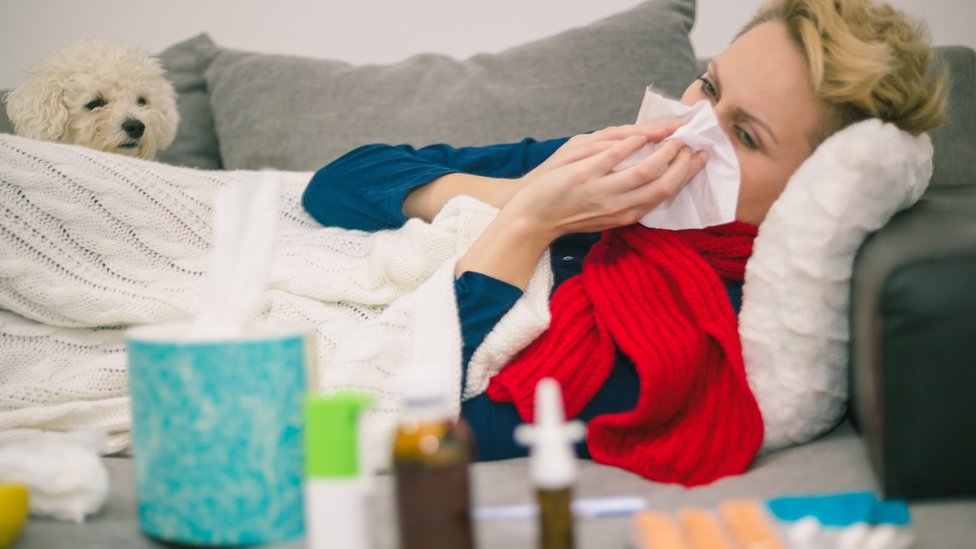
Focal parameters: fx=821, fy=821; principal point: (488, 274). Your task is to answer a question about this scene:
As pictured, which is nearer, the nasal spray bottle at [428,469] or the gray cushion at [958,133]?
the nasal spray bottle at [428,469]

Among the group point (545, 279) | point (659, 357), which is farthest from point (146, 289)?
point (659, 357)

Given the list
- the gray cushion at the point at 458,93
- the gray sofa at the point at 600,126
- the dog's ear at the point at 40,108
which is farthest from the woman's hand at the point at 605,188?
the dog's ear at the point at 40,108

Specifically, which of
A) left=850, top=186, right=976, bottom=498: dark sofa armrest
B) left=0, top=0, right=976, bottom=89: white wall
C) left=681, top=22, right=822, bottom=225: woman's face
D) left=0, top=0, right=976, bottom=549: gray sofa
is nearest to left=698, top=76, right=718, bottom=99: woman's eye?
left=681, top=22, right=822, bottom=225: woman's face

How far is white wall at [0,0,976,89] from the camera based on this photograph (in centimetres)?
215

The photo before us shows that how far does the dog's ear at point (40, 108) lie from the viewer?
5.35ft

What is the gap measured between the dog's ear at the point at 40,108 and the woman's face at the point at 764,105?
127 centimetres

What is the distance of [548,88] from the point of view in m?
1.66

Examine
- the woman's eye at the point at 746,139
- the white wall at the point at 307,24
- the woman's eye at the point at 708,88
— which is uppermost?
the white wall at the point at 307,24

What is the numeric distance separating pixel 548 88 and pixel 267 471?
121 centimetres

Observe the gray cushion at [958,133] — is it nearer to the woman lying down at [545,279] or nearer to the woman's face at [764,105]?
Result: the woman lying down at [545,279]

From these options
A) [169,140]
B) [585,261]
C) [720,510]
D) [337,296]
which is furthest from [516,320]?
[169,140]

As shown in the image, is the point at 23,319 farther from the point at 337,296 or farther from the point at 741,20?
the point at 741,20

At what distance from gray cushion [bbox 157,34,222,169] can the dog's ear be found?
0.22 metres

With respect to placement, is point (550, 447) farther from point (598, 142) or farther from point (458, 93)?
point (458, 93)
